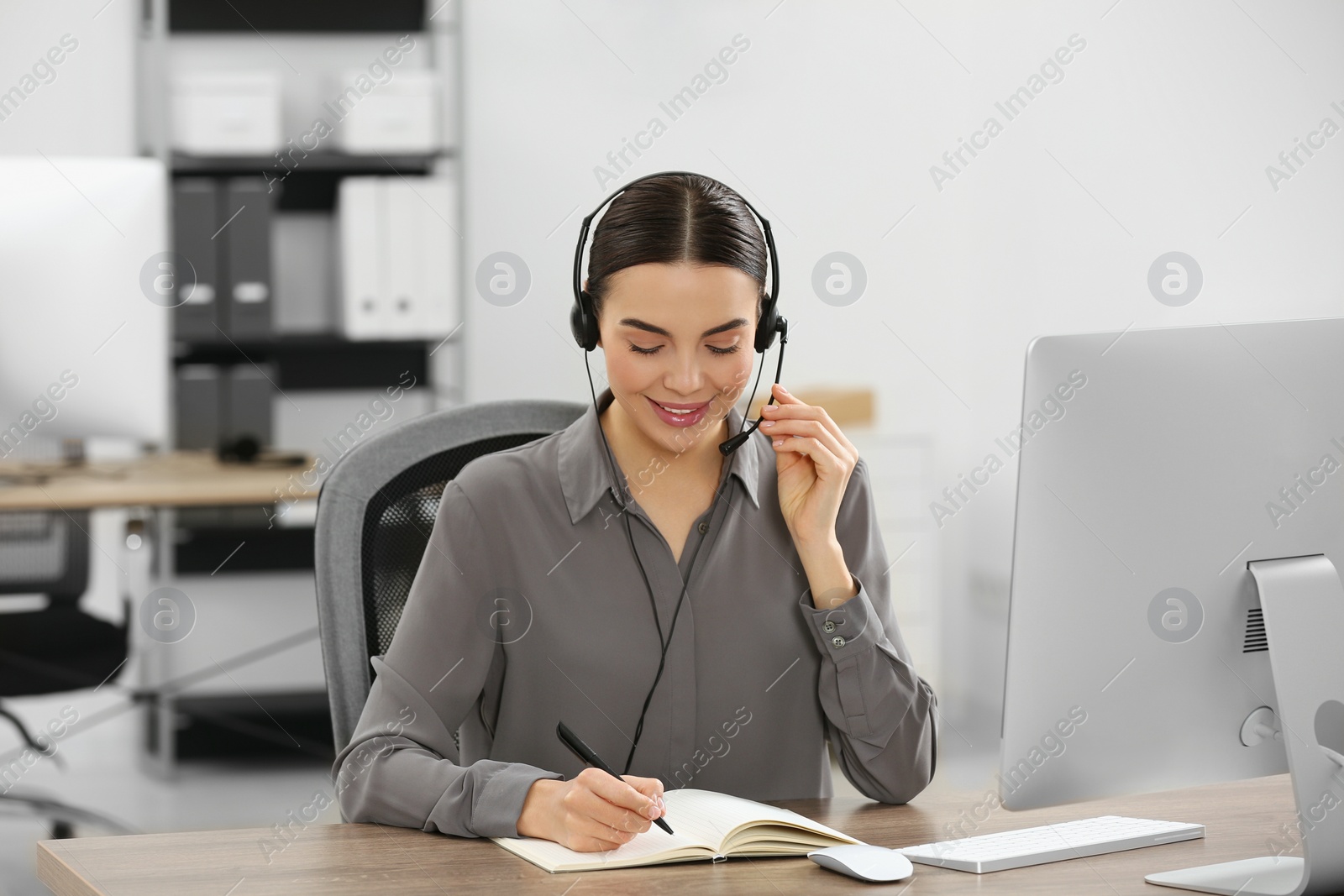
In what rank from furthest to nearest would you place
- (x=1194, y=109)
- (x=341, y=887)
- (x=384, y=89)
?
(x=384, y=89)
(x=1194, y=109)
(x=341, y=887)

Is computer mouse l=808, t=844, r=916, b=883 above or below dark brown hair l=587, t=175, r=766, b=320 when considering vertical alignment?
below

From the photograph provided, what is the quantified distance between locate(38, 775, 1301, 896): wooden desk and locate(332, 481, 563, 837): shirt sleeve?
25 mm

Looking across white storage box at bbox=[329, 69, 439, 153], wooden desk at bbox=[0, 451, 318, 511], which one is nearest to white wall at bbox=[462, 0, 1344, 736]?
white storage box at bbox=[329, 69, 439, 153]

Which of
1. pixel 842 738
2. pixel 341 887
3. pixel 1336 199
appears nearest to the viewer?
pixel 341 887

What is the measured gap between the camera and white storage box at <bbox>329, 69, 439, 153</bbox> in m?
3.47

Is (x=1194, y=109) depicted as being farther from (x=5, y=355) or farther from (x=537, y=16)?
(x=5, y=355)

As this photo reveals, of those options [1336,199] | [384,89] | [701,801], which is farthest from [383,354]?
[701,801]

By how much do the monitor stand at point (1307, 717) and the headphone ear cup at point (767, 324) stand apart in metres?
0.57

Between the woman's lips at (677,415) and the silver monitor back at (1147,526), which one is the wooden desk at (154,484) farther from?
the silver monitor back at (1147,526)

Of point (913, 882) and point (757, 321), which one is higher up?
point (757, 321)

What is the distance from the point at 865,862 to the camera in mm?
977

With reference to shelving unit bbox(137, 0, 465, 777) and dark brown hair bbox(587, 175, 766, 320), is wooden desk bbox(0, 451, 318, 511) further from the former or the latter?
dark brown hair bbox(587, 175, 766, 320)

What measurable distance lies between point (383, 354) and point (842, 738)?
8.89 feet

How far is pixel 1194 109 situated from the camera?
2.91m
